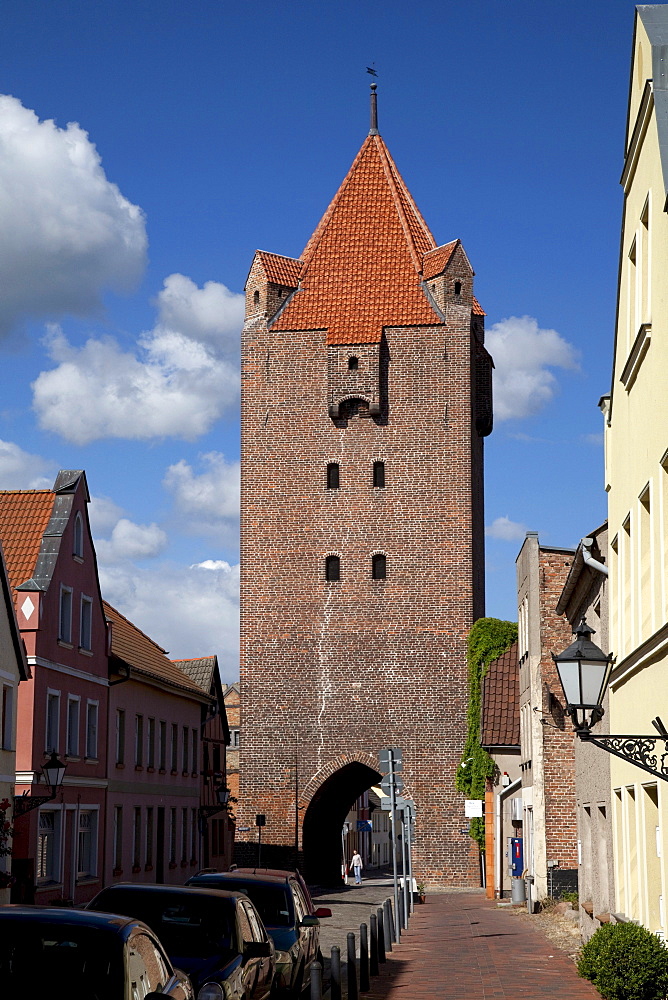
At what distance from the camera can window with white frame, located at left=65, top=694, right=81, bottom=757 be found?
28.3 metres

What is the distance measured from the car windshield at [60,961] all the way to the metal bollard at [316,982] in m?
4.62

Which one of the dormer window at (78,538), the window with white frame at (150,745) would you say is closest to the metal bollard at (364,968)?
the dormer window at (78,538)

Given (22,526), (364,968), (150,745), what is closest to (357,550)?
(150,745)

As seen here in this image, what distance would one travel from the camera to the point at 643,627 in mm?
12492

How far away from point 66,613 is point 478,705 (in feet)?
52.8

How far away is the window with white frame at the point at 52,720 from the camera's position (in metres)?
26.8

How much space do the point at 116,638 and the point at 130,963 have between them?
2776cm

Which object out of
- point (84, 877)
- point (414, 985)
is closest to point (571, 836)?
point (84, 877)

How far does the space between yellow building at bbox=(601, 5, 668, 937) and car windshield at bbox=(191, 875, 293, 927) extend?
11.3 feet

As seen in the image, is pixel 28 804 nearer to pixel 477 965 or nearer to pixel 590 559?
pixel 477 965

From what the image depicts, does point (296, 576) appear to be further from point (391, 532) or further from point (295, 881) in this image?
point (295, 881)

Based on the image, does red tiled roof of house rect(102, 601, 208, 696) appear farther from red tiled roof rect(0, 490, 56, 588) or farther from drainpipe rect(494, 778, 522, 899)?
drainpipe rect(494, 778, 522, 899)

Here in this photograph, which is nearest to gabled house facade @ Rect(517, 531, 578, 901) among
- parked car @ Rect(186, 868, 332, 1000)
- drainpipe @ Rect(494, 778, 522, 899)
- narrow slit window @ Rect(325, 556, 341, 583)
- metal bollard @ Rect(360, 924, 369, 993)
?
drainpipe @ Rect(494, 778, 522, 899)

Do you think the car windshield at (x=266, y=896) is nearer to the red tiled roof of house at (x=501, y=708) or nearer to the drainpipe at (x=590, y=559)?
the drainpipe at (x=590, y=559)
